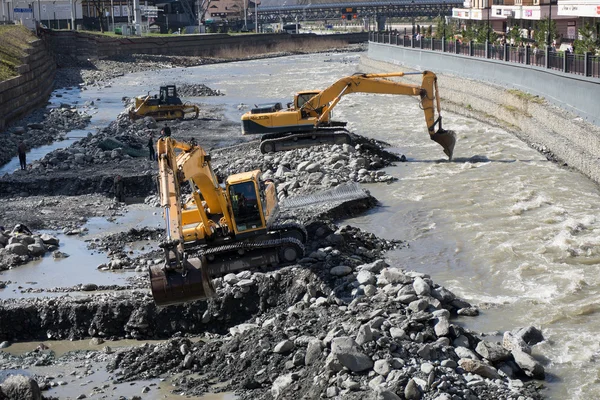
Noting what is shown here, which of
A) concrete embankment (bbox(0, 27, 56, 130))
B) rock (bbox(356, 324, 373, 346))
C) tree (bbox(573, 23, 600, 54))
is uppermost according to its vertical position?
tree (bbox(573, 23, 600, 54))

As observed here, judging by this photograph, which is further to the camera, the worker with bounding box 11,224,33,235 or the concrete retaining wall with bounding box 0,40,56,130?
the concrete retaining wall with bounding box 0,40,56,130

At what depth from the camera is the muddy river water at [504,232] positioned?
53.5 feet

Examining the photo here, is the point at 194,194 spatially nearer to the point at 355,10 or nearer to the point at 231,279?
the point at 231,279

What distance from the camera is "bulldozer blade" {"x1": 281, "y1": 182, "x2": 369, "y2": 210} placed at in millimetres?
25219

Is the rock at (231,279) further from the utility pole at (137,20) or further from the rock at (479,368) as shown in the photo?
the utility pole at (137,20)

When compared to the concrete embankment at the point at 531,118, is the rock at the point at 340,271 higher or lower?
lower

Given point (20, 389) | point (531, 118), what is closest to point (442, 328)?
point (20, 389)

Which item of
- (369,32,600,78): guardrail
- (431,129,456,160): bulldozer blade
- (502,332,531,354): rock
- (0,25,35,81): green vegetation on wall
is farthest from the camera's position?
(0,25,35,81): green vegetation on wall

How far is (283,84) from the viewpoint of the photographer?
7006cm

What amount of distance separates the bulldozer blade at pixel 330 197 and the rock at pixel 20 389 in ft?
38.1

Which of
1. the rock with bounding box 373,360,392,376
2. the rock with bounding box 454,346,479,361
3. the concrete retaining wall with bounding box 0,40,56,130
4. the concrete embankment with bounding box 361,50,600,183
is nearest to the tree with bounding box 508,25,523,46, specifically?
the concrete embankment with bounding box 361,50,600,183

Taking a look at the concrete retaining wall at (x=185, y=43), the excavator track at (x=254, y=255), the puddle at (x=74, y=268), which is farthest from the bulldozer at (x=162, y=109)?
the concrete retaining wall at (x=185, y=43)

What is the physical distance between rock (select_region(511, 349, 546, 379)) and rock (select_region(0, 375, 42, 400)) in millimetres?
7061

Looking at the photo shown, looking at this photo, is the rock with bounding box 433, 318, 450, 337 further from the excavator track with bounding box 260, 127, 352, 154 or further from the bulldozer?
the bulldozer
